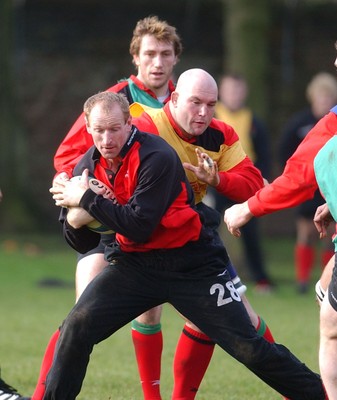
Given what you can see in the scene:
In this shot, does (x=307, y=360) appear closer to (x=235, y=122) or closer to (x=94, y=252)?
(x=94, y=252)

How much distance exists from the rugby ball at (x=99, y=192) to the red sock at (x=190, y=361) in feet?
3.43

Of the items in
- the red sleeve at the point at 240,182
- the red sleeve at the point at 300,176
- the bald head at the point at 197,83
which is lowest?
the red sleeve at the point at 240,182

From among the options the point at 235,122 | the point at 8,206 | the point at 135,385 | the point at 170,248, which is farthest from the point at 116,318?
the point at 8,206

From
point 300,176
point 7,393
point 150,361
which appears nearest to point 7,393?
point 7,393

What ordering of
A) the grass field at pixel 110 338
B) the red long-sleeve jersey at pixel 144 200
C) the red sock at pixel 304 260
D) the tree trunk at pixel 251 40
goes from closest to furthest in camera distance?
the red long-sleeve jersey at pixel 144 200
the grass field at pixel 110 338
the red sock at pixel 304 260
the tree trunk at pixel 251 40

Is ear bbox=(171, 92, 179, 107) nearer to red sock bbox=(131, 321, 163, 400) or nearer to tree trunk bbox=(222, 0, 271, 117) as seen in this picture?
red sock bbox=(131, 321, 163, 400)

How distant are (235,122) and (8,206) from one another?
618 cm

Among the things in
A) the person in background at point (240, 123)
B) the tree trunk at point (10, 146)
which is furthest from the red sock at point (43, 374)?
the tree trunk at point (10, 146)

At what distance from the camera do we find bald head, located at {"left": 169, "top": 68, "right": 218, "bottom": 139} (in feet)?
19.1

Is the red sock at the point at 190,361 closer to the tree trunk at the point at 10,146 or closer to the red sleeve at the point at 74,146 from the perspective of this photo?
the red sleeve at the point at 74,146

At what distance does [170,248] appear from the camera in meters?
5.70

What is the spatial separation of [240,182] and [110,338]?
4.14 m

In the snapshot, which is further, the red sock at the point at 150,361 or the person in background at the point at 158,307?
the red sock at the point at 150,361

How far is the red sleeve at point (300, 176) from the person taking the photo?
215 inches
